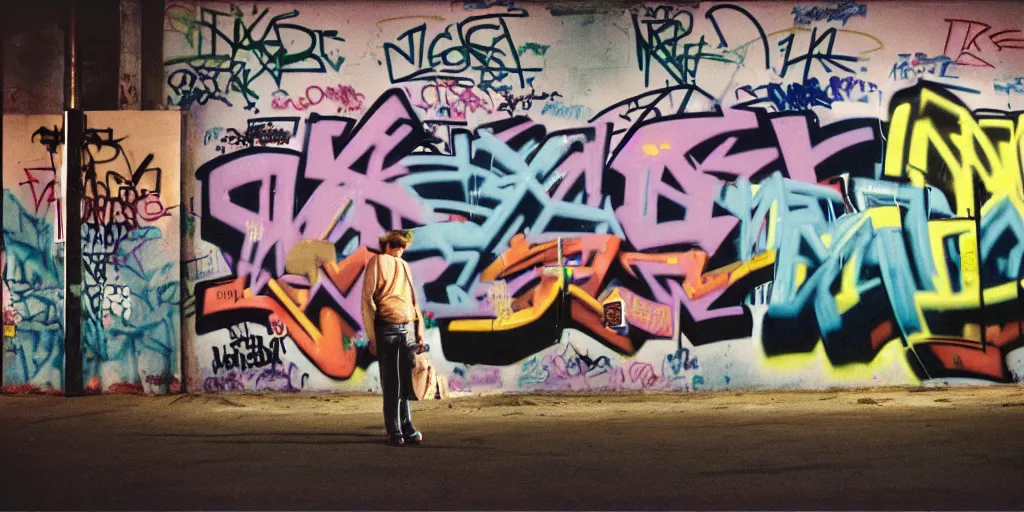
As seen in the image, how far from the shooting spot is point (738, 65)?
11.6m

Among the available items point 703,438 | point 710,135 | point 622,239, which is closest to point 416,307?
point 703,438

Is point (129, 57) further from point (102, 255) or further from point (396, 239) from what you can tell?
point (396, 239)

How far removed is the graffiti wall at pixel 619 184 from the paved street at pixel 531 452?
→ 60cm

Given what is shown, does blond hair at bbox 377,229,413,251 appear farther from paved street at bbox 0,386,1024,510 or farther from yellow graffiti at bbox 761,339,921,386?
yellow graffiti at bbox 761,339,921,386

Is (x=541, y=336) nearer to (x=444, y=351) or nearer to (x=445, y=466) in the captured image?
(x=444, y=351)

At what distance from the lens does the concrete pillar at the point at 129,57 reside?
460 inches

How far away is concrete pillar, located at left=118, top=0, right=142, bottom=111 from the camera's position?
11680 mm

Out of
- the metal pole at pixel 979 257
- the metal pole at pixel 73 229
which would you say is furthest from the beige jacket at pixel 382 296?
the metal pole at pixel 979 257

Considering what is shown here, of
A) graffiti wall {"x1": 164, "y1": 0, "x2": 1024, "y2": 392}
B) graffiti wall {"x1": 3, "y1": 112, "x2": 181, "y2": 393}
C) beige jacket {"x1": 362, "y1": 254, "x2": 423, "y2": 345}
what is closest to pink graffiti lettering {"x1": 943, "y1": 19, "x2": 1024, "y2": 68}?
graffiti wall {"x1": 164, "y1": 0, "x2": 1024, "y2": 392}

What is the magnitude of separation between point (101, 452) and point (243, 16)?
5432mm

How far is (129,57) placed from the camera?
1169 centimetres

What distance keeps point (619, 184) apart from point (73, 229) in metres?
5.86

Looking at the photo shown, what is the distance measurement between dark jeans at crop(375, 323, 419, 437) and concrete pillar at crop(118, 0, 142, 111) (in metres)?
4.89

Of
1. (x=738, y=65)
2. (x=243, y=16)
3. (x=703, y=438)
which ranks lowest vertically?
(x=703, y=438)
